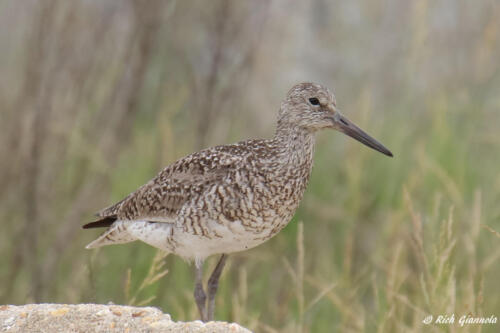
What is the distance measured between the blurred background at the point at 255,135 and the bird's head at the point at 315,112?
0.67 meters

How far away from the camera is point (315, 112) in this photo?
187 inches

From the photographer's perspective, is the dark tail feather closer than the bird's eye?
No

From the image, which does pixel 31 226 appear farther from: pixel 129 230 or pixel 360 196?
pixel 360 196

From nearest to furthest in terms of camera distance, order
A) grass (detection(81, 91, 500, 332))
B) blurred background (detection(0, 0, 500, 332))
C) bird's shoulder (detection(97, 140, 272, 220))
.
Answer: bird's shoulder (detection(97, 140, 272, 220))
blurred background (detection(0, 0, 500, 332))
grass (detection(81, 91, 500, 332))

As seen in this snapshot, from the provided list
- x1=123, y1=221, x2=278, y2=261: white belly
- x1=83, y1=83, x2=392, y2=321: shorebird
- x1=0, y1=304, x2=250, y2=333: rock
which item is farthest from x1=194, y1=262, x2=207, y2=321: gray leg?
x1=0, y1=304, x2=250, y2=333: rock

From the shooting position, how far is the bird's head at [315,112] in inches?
186

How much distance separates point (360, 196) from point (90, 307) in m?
3.76

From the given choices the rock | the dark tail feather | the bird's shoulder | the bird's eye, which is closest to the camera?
the rock

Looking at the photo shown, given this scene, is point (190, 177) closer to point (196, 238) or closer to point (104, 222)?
point (196, 238)

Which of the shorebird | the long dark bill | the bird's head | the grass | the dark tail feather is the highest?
the bird's head

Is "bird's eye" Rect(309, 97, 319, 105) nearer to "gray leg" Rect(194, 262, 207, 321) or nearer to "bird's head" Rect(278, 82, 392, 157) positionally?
"bird's head" Rect(278, 82, 392, 157)

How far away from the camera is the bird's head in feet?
15.5

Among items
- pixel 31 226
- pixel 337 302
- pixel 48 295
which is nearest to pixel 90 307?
pixel 337 302

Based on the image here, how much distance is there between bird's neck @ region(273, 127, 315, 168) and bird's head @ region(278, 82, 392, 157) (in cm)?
3
